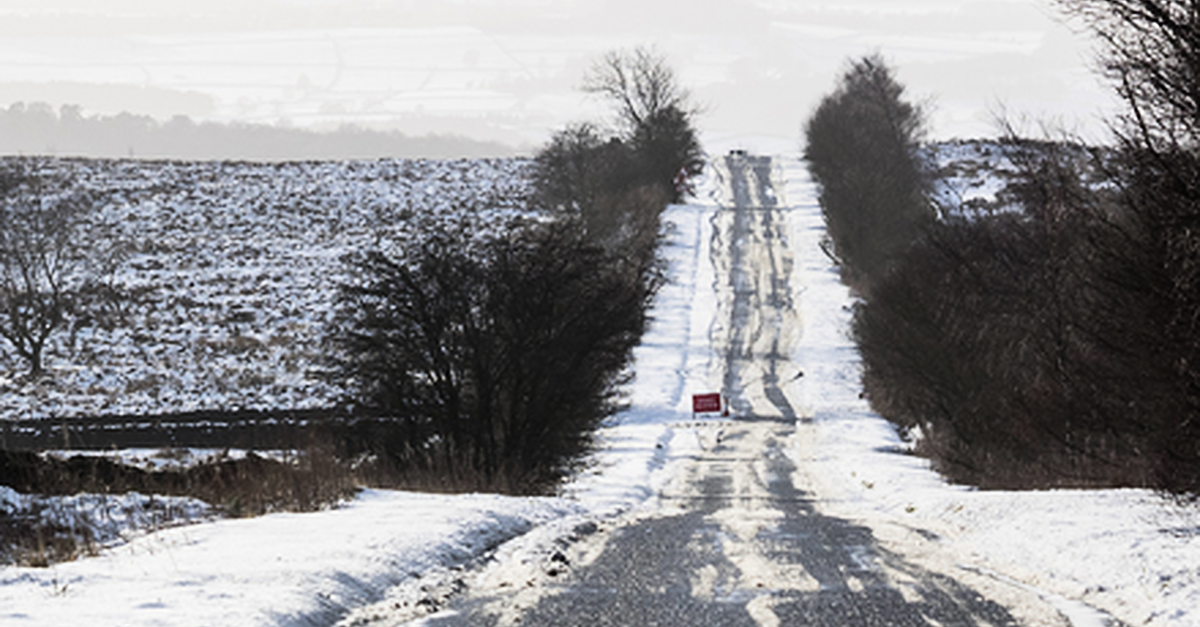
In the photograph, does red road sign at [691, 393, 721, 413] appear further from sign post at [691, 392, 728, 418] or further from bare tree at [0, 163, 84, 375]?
bare tree at [0, 163, 84, 375]

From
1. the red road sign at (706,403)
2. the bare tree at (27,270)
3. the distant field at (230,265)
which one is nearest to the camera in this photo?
the red road sign at (706,403)

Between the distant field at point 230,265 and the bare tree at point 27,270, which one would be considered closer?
the distant field at point 230,265

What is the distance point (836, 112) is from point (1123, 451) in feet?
230

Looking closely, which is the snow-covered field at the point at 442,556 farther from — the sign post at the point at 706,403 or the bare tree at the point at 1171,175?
the sign post at the point at 706,403

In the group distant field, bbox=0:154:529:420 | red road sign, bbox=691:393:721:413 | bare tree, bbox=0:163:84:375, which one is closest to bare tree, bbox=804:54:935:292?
red road sign, bbox=691:393:721:413

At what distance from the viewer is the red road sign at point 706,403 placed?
41281 millimetres

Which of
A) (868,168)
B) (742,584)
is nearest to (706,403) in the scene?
(868,168)

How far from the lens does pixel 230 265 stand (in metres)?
68.0

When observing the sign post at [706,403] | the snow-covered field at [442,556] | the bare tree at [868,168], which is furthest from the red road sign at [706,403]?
the snow-covered field at [442,556]

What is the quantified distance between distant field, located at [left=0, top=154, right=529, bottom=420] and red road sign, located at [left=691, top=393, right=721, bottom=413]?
1060 centimetres

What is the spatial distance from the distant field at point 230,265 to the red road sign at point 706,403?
1060 cm

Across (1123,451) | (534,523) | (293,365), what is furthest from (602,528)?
(293,365)

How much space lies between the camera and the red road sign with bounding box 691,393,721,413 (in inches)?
1625

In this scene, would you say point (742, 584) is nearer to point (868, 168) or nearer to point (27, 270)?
point (27, 270)
